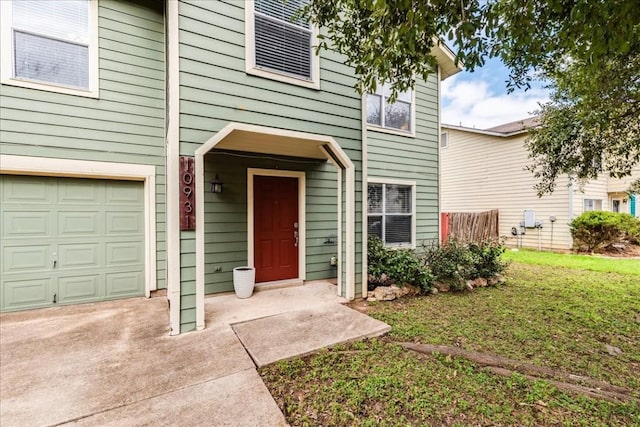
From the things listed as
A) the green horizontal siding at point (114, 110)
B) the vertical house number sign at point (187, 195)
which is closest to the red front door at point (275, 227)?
the green horizontal siding at point (114, 110)

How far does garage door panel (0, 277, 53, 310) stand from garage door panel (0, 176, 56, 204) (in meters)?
1.19

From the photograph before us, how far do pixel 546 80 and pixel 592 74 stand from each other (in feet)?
7.29

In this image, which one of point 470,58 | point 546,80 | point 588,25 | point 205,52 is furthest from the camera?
point 546,80

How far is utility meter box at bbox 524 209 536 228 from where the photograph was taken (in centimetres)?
1073

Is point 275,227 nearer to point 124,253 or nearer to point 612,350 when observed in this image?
point 124,253

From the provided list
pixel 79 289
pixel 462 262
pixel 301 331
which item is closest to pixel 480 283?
pixel 462 262

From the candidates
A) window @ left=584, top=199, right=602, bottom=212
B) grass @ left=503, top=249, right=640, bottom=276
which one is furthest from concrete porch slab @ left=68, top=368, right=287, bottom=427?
window @ left=584, top=199, right=602, bottom=212

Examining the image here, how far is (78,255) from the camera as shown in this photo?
4410 mm

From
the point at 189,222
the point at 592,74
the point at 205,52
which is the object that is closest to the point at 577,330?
the point at 592,74

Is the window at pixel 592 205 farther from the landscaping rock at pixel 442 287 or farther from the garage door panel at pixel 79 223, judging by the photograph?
the garage door panel at pixel 79 223

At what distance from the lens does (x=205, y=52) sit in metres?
3.61

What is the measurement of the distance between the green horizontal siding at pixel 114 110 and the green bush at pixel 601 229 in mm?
12468

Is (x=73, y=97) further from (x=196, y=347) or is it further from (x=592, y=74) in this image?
(x=592, y=74)

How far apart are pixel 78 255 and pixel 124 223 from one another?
0.77 meters
